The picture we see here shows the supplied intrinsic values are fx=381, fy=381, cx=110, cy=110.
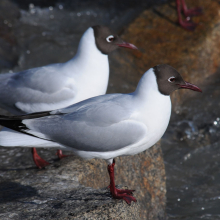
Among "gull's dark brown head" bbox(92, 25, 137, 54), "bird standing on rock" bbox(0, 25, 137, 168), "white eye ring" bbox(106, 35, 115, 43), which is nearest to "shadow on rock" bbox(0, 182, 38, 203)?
"bird standing on rock" bbox(0, 25, 137, 168)

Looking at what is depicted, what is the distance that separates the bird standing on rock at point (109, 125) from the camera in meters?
3.51

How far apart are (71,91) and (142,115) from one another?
134 cm

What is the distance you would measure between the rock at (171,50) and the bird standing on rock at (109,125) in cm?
346

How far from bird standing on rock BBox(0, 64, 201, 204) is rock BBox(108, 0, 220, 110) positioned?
346 cm

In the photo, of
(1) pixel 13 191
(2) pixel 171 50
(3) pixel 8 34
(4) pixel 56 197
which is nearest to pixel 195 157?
(2) pixel 171 50

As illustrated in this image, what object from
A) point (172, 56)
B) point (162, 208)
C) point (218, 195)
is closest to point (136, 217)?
point (162, 208)

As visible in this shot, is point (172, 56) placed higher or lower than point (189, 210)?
higher

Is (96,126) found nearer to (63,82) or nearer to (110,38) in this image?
(63,82)

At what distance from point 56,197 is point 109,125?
832 mm

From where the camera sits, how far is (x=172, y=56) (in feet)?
24.2

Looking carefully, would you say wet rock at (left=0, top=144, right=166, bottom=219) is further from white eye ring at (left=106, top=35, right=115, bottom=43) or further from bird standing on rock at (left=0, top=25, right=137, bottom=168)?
white eye ring at (left=106, top=35, right=115, bottom=43)

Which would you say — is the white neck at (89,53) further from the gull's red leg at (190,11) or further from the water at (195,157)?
the gull's red leg at (190,11)

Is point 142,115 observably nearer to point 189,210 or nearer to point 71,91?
point 71,91

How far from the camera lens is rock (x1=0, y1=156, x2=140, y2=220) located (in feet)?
10.3
